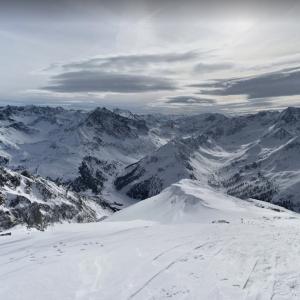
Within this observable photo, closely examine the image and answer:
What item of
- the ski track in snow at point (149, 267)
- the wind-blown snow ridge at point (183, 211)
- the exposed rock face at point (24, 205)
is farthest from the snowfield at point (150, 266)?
the exposed rock face at point (24, 205)

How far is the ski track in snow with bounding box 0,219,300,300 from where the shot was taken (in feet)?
52.4

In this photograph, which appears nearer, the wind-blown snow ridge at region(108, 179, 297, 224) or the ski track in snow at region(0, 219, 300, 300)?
the ski track in snow at region(0, 219, 300, 300)

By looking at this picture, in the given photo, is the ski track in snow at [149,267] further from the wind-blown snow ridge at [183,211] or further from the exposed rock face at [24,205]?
the exposed rock face at [24,205]

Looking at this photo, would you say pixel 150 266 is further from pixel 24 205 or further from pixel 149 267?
pixel 24 205

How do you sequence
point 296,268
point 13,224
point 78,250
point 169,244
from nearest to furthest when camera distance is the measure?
point 296,268 → point 78,250 → point 169,244 → point 13,224

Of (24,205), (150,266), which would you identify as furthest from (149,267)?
(24,205)

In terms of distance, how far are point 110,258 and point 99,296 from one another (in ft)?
18.7

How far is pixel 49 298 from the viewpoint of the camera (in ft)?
50.5

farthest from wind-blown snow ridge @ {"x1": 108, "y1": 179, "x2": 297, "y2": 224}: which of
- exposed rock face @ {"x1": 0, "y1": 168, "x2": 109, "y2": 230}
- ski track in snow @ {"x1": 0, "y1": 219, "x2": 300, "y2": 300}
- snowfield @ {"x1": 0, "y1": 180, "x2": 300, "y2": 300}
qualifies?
exposed rock face @ {"x1": 0, "y1": 168, "x2": 109, "y2": 230}

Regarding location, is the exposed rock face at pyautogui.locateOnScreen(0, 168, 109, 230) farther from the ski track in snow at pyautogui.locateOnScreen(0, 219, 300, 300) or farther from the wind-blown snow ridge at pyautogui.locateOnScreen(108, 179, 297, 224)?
the ski track in snow at pyautogui.locateOnScreen(0, 219, 300, 300)

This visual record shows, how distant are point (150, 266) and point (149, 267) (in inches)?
7.0

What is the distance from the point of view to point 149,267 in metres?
19.5

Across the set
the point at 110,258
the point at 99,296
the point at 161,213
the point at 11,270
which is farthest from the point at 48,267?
the point at 161,213

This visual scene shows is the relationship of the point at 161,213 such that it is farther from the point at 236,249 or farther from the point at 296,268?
the point at 296,268
